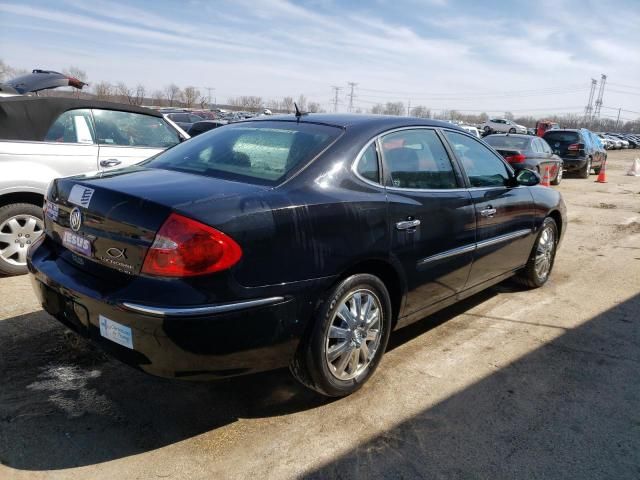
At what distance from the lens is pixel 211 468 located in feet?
7.83

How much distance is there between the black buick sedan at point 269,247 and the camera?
2.30 meters

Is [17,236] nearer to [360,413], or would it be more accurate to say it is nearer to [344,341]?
[344,341]

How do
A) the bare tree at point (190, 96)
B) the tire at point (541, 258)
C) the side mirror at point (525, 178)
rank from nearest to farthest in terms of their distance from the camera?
the side mirror at point (525, 178) < the tire at point (541, 258) < the bare tree at point (190, 96)

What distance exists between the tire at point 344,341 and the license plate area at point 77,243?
3.84ft

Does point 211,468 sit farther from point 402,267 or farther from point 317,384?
point 402,267

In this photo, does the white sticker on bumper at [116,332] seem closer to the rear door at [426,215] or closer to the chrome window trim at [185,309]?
the chrome window trim at [185,309]

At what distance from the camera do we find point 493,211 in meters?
4.03

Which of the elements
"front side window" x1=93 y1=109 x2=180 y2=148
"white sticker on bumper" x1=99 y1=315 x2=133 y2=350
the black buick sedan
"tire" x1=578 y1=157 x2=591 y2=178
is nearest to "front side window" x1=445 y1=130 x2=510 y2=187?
the black buick sedan

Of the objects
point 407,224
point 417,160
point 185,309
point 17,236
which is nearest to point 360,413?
point 407,224

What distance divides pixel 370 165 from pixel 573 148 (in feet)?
53.4

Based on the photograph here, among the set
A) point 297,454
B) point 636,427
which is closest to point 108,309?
point 297,454

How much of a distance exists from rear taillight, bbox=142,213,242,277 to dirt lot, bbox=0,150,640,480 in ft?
3.01

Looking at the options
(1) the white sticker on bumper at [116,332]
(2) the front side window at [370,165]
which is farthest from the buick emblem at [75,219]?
(2) the front side window at [370,165]

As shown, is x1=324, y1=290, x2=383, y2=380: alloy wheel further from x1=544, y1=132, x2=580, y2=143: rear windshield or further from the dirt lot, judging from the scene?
x1=544, y1=132, x2=580, y2=143: rear windshield
